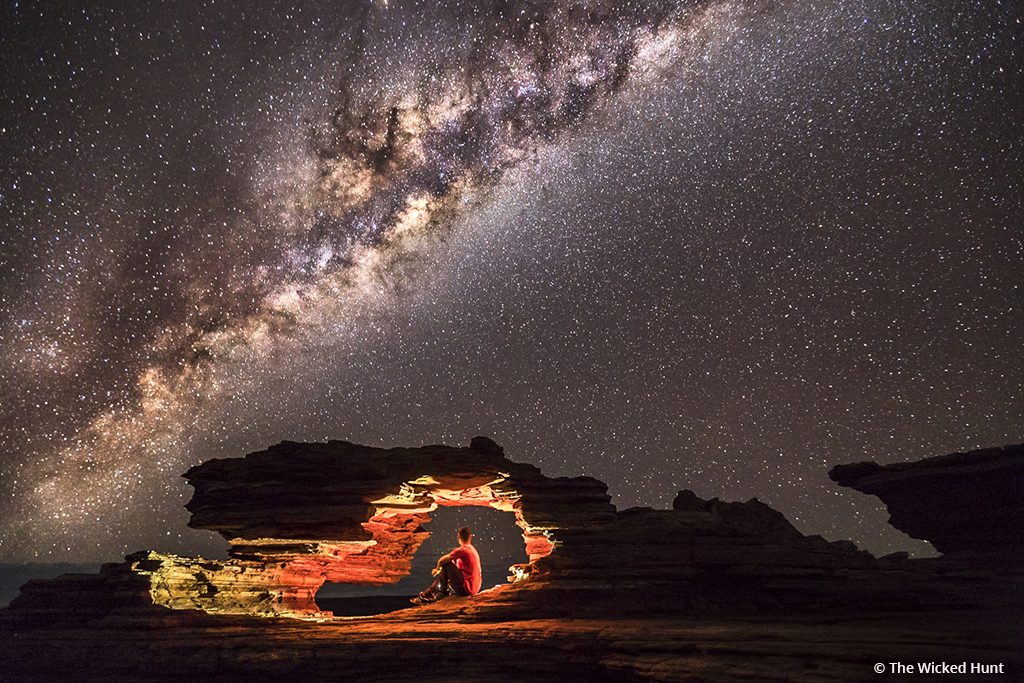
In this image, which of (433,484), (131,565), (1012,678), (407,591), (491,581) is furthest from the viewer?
(407,591)

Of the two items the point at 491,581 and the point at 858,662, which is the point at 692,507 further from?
the point at 491,581

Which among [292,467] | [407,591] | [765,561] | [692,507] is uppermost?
[292,467]

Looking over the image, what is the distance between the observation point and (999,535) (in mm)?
18766

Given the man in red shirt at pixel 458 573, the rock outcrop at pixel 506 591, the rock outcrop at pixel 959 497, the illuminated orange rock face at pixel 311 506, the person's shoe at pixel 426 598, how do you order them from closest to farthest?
the rock outcrop at pixel 506 591 → the illuminated orange rock face at pixel 311 506 → the rock outcrop at pixel 959 497 → the man in red shirt at pixel 458 573 → the person's shoe at pixel 426 598

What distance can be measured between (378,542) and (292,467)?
13.3 feet

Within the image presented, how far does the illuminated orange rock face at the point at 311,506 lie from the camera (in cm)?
1820

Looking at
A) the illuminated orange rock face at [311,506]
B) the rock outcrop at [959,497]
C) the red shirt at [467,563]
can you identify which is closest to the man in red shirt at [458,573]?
the red shirt at [467,563]

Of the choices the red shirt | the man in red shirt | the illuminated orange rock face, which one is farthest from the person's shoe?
the illuminated orange rock face

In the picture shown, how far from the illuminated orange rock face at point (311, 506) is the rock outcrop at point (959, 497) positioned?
9.31m

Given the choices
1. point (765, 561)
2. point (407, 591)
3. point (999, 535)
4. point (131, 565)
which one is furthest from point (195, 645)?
point (407, 591)

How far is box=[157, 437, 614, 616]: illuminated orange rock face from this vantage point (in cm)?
1820

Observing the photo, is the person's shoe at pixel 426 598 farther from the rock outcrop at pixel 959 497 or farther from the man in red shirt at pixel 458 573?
the rock outcrop at pixel 959 497

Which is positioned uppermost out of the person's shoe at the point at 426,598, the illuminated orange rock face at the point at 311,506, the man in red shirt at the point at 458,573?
the illuminated orange rock face at the point at 311,506

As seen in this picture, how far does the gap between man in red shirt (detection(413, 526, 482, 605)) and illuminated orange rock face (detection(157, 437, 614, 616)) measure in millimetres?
1310
